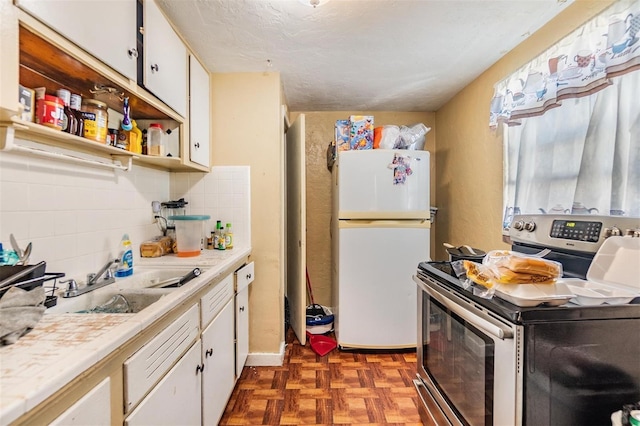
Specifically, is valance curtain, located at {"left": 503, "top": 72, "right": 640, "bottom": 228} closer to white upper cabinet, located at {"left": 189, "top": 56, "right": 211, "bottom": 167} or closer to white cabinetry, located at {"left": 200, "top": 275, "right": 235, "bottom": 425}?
white cabinetry, located at {"left": 200, "top": 275, "right": 235, "bottom": 425}

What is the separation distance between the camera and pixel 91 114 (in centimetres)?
117

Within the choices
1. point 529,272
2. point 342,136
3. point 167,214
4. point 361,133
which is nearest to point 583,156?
point 529,272

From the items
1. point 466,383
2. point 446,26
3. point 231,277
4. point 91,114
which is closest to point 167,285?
point 231,277

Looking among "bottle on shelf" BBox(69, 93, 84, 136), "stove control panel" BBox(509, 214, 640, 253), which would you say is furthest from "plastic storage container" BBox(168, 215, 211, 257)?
"stove control panel" BBox(509, 214, 640, 253)

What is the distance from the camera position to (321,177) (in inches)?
121

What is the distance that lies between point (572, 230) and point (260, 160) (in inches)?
70.9

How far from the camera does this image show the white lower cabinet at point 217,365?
1.34 meters

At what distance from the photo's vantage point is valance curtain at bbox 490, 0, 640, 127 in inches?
43.0

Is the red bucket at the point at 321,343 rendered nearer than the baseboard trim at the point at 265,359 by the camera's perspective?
No

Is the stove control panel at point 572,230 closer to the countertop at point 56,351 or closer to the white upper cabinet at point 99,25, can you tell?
the countertop at point 56,351

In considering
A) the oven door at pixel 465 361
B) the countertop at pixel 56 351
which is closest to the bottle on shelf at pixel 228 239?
the countertop at pixel 56 351

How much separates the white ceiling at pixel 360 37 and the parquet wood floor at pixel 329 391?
2.16 m

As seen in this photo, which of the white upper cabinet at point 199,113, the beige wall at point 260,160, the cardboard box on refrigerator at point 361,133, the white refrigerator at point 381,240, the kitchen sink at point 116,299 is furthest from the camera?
the cardboard box on refrigerator at point 361,133

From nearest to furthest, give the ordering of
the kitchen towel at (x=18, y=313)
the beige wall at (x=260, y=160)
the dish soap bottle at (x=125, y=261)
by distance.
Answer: the kitchen towel at (x=18, y=313), the dish soap bottle at (x=125, y=261), the beige wall at (x=260, y=160)
